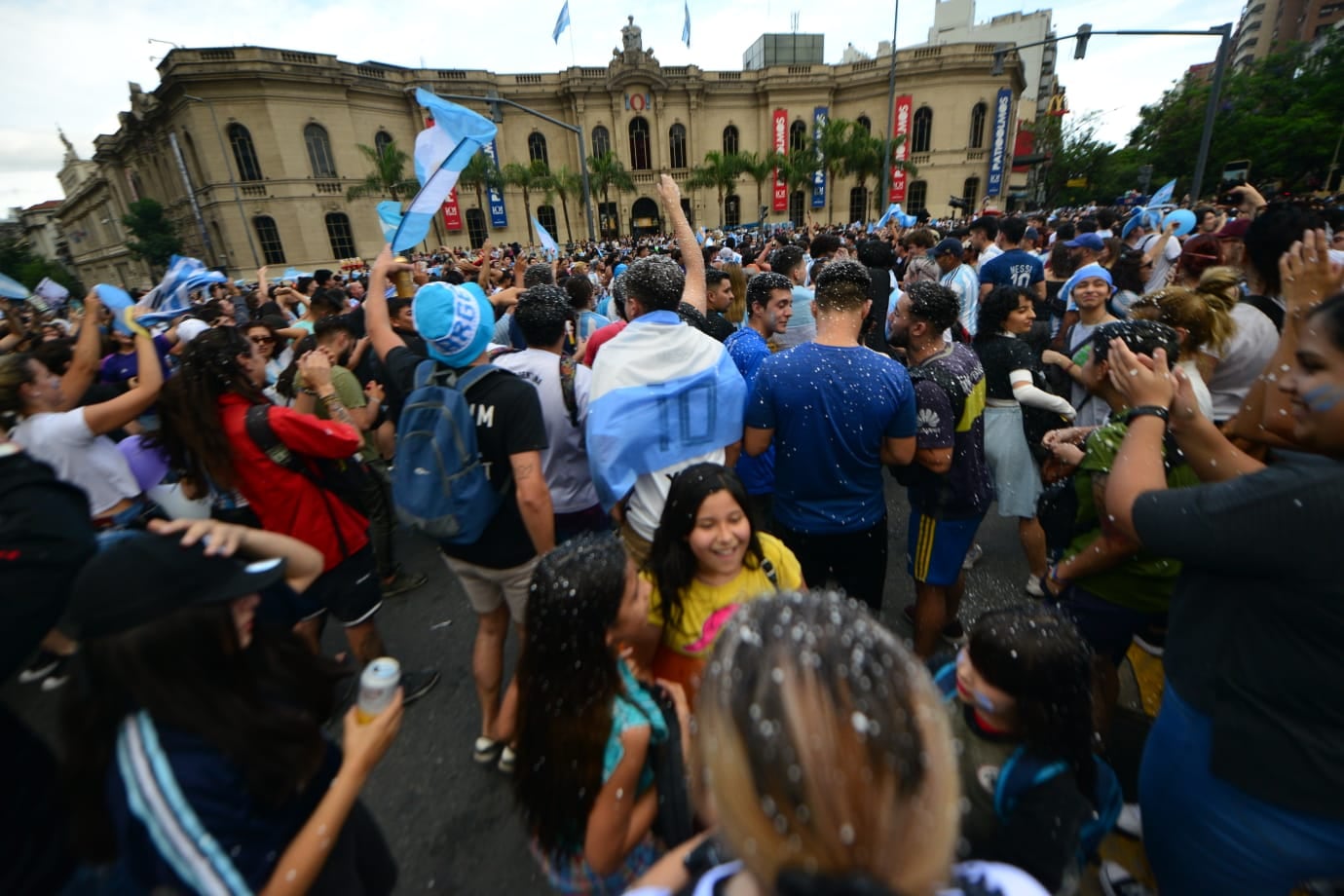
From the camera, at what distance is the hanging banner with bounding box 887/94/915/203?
37.5m

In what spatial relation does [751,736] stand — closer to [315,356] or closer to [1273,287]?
[315,356]

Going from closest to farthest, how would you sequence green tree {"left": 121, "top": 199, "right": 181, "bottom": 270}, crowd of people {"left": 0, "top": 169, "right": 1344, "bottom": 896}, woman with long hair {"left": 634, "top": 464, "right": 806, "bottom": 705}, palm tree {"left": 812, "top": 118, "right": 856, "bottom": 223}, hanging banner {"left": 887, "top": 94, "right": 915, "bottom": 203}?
crowd of people {"left": 0, "top": 169, "right": 1344, "bottom": 896}
woman with long hair {"left": 634, "top": 464, "right": 806, "bottom": 705}
green tree {"left": 121, "top": 199, "right": 181, "bottom": 270}
palm tree {"left": 812, "top": 118, "right": 856, "bottom": 223}
hanging banner {"left": 887, "top": 94, "right": 915, "bottom": 203}

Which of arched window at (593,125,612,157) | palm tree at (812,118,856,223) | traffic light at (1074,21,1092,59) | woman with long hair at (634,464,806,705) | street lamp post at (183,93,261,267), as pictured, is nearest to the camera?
woman with long hair at (634,464,806,705)

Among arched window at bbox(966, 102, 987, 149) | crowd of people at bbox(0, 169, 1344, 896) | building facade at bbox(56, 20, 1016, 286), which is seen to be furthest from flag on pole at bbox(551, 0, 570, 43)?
arched window at bbox(966, 102, 987, 149)

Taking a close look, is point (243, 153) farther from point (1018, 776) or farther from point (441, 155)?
point (1018, 776)

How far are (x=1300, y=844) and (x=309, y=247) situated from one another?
1582 inches

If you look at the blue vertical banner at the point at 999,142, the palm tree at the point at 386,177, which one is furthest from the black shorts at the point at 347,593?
the blue vertical banner at the point at 999,142

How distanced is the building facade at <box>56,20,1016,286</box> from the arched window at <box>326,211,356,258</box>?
7cm

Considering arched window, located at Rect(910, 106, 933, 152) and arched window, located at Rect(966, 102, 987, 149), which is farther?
arched window, located at Rect(910, 106, 933, 152)

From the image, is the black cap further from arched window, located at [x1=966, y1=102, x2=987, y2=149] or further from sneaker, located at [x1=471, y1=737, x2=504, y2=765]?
arched window, located at [x1=966, y1=102, x2=987, y2=149]

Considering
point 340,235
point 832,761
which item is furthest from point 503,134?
point 832,761

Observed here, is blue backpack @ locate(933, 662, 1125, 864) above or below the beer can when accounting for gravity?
below

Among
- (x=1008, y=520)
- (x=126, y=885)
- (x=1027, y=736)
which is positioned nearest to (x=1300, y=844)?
(x=1027, y=736)

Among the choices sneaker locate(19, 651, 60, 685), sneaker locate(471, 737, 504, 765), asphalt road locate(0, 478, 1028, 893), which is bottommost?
sneaker locate(19, 651, 60, 685)
